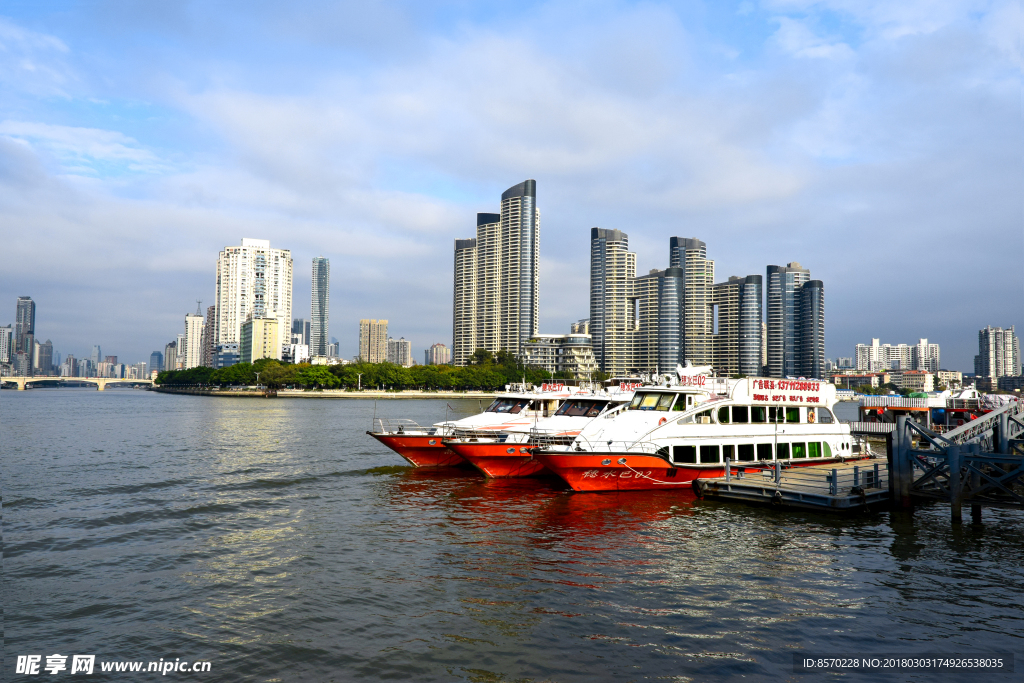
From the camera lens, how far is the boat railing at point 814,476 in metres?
23.3

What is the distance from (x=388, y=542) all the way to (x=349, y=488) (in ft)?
33.9

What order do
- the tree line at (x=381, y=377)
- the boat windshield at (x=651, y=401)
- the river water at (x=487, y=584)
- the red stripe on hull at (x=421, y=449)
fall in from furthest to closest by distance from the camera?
1. the tree line at (x=381, y=377)
2. the red stripe on hull at (x=421, y=449)
3. the boat windshield at (x=651, y=401)
4. the river water at (x=487, y=584)

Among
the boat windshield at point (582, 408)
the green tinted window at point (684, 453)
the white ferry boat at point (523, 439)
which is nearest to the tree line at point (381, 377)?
the boat windshield at point (582, 408)

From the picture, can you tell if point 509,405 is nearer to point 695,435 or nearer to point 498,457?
point 498,457

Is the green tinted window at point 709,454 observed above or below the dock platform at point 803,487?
above

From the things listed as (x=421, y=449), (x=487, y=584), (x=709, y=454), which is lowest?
→ (x=487, y=584)

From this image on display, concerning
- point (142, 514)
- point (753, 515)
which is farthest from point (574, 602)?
point (142, 514)

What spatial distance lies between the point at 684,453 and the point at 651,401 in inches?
110

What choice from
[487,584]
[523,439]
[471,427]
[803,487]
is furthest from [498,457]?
[487,584]

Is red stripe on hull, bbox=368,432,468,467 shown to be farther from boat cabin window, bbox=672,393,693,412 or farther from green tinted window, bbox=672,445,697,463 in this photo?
boat cabin window, bbox=672,393,693,412

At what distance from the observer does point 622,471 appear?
26.7 m

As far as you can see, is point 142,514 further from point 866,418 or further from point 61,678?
point 866,418

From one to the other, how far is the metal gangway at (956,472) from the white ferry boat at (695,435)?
496cm

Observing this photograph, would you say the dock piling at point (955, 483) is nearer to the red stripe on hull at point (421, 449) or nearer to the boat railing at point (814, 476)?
the boat railing at point (814, 476)
